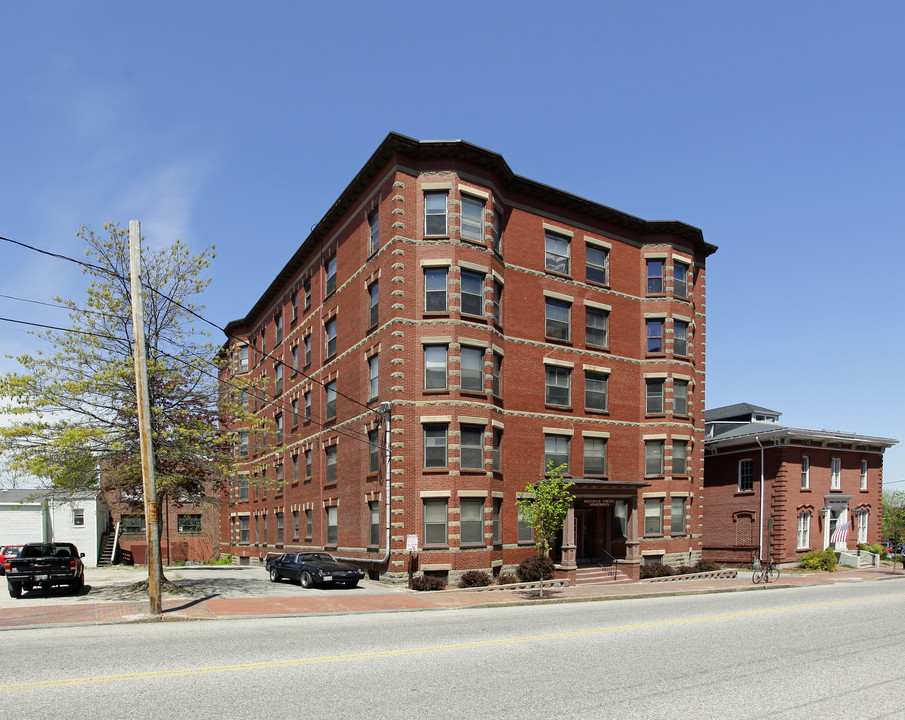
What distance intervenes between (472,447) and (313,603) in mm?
9639

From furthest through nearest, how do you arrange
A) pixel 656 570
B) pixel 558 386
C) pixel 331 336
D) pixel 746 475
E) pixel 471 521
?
pixel 746 475
pixel 331 336
pixel 558 386
pixel 656 570
pixel 471 521

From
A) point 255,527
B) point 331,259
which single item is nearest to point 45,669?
point 331,259

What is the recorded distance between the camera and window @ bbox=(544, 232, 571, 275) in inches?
1420

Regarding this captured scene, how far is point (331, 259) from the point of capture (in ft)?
130

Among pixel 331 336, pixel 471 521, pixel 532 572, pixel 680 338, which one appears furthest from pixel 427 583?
pixel 680 338

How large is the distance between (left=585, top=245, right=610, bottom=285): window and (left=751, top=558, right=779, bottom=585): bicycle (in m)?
15.4

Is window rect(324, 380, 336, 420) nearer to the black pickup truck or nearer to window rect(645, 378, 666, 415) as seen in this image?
the black pickup truck

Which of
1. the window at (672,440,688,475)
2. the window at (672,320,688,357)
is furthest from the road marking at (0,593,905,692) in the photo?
the window at (672,320,688,357)

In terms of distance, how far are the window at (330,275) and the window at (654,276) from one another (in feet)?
54.0

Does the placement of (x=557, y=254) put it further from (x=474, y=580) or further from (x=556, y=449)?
(x=474, y=580)

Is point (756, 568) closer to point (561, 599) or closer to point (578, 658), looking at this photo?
point (561, 599)

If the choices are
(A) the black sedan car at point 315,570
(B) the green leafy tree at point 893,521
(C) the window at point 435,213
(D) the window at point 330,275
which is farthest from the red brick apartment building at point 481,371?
(B) the green leafy tree at point 893,521

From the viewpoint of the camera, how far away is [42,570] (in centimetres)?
2502

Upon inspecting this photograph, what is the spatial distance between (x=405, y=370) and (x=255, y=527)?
90.6 ft
